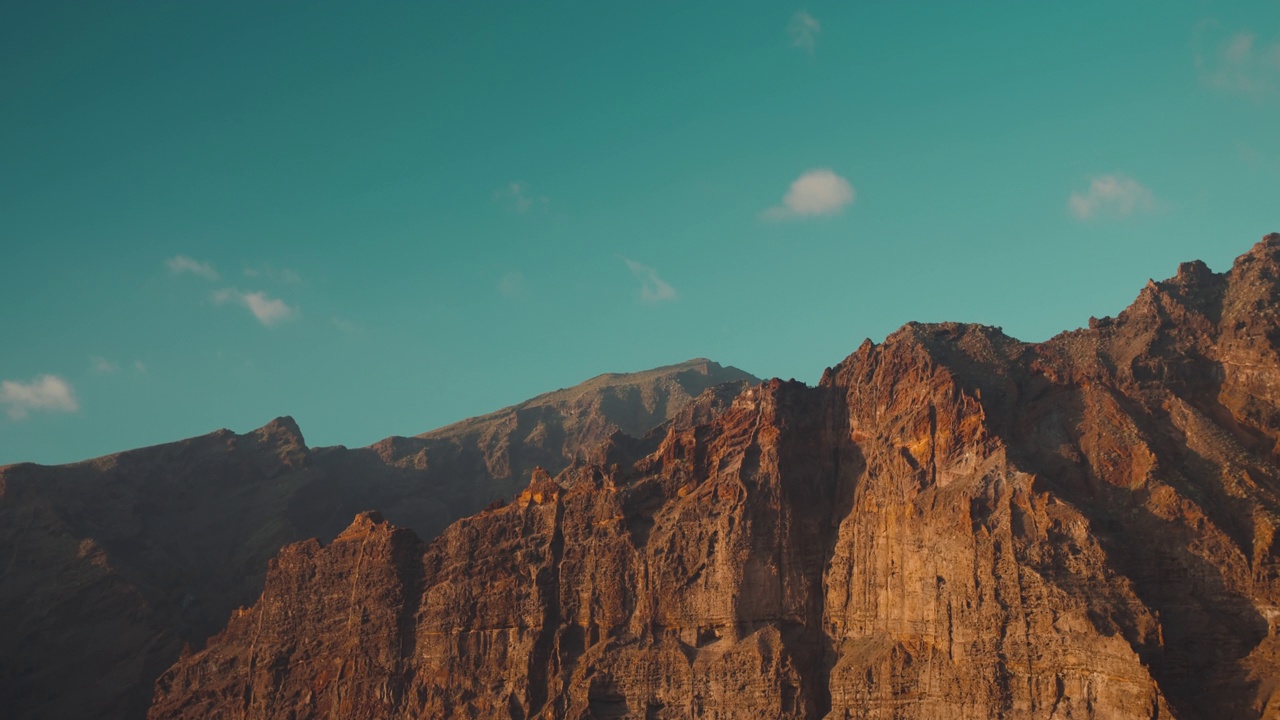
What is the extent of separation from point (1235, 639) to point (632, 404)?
9920cm

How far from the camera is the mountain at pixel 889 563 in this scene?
182 ft

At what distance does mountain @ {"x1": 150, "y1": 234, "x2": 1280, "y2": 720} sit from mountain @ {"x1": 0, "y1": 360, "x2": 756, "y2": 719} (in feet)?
62.9

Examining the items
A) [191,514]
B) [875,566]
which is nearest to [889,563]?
[875,566]

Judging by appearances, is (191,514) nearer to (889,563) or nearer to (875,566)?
(875,566)

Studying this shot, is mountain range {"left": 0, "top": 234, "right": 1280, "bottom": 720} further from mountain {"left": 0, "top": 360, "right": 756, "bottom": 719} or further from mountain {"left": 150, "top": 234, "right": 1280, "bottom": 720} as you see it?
mountain {"left": 0, "top": 360, "right": 756, "bottom": 719}

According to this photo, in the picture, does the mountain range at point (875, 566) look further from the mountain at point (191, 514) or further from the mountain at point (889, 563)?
the mountain at point (191, 514)

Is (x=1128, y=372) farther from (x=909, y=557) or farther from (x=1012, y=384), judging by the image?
(x=909, y=557)

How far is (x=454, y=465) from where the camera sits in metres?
137

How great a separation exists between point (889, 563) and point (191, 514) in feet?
283

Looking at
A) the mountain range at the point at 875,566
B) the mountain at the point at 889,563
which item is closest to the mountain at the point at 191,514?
the mountain range at the point at 875,566

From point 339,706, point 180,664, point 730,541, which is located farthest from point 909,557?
point 180,664

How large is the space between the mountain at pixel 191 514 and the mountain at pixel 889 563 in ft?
62.9

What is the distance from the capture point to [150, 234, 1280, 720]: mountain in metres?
55.4

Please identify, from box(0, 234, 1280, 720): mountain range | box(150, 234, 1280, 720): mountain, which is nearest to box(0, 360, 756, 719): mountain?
box(0, 234, 1280, 720): mountain range
